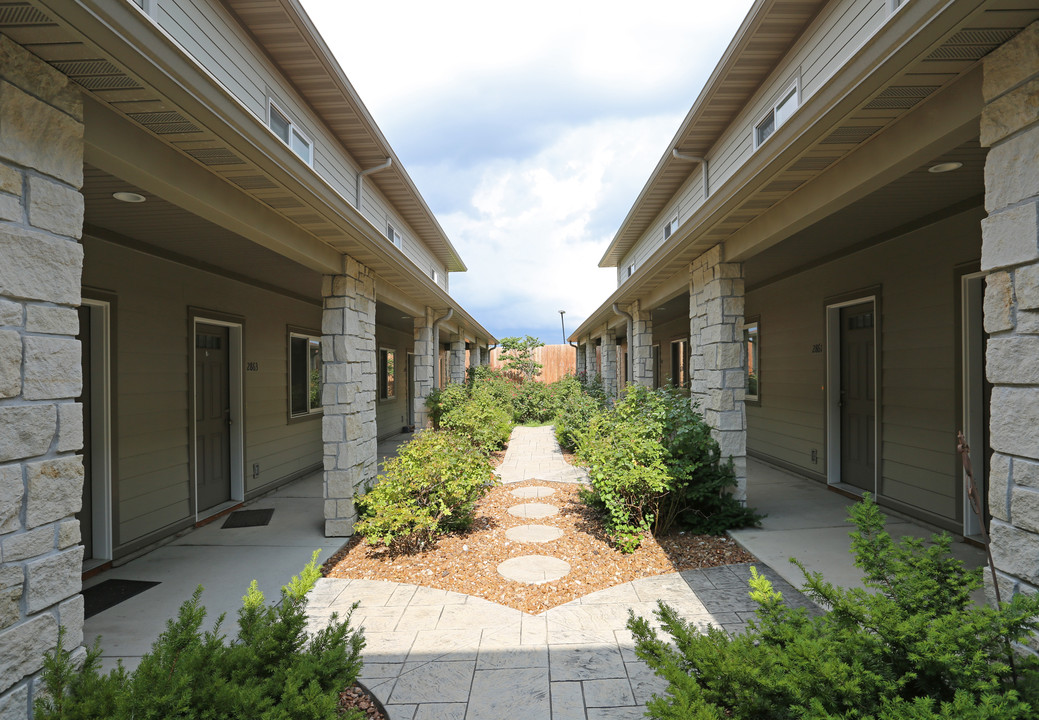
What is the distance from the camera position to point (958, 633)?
1.51 m

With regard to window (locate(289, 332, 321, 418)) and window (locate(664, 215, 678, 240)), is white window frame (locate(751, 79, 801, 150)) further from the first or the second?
window (locate(289, 332, 321, 418))

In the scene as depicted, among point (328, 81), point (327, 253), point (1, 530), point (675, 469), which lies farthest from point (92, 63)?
point (328, 81)

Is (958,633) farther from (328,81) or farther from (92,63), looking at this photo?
(328,81)

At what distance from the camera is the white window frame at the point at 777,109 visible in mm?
5762

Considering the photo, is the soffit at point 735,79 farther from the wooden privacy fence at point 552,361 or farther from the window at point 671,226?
the wooden privacy fence at point 552,361

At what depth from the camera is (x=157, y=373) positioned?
4.90 m

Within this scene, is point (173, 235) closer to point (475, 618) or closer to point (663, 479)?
point (475, 618)

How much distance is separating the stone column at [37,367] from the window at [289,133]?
4.48m

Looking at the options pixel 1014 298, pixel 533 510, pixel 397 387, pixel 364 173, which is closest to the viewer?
pixel 1014 298

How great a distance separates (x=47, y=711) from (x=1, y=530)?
0.59m

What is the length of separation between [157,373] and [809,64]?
7.27 m

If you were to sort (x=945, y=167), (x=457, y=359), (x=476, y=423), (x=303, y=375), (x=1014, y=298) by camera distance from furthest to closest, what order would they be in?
1. (x=457, y=359)
2. (x=303, y=375)
3. (x=476, y=423)
4. (x=945, y=167)
5. (x=1014, y=298)

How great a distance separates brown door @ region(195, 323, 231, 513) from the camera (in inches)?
221

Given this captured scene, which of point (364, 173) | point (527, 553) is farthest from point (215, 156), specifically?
point (364, 173)
